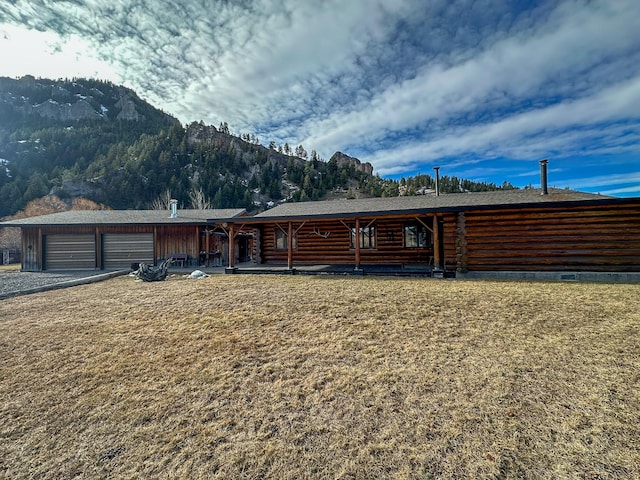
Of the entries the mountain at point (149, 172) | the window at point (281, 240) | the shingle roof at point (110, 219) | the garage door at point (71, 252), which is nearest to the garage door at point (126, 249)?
the garage door at point (71, 252)

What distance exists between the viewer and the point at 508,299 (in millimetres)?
7336

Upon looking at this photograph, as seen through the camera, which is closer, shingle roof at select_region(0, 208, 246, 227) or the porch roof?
the porch roof

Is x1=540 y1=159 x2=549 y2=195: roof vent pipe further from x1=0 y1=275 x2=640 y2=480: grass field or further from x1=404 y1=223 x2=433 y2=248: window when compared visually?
x1=0 y1=275 x2=640 y2=480: grass field

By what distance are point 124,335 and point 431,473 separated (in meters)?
6.01

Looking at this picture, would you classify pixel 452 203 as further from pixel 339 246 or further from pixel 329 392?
pixel 329 392

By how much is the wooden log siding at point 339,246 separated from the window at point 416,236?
0.21 metres

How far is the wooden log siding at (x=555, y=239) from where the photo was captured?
10.5 meters

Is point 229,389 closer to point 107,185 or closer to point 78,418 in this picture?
point 78,418

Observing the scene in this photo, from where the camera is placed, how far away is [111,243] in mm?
18656

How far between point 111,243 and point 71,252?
2.51 metres

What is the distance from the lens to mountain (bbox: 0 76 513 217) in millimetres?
60938

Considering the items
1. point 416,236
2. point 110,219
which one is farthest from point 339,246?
point 110,219

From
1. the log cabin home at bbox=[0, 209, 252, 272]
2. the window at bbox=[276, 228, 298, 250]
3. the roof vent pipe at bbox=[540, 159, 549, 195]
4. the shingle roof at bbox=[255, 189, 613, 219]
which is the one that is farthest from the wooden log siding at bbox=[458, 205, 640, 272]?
the log cabin home at bbox=[0, 209, 252, 272]

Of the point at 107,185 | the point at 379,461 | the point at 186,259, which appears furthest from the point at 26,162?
the point at 379,461
